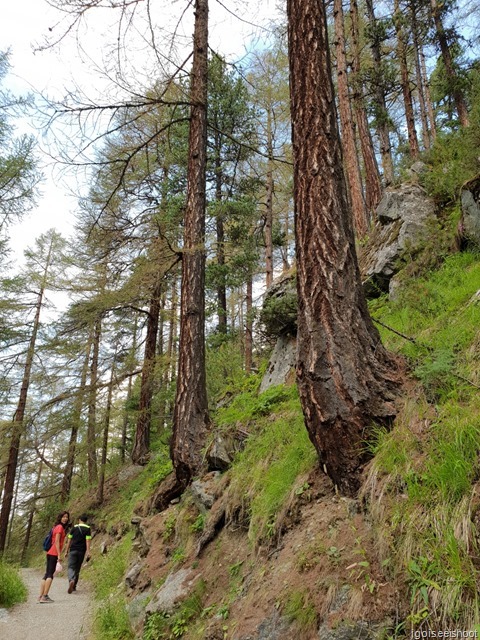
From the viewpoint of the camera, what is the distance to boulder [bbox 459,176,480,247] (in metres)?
5.69

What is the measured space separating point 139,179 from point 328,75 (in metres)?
11.2

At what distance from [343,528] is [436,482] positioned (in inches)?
30.4

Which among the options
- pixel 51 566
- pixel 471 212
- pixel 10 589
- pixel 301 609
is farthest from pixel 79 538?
pixel 471 212

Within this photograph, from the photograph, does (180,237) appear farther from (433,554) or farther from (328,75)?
(433,554)

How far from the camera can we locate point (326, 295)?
3.34 metres

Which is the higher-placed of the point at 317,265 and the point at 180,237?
the point at 180,237

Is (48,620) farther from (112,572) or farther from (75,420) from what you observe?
(75,420)

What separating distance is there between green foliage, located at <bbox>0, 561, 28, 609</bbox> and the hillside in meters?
1.77

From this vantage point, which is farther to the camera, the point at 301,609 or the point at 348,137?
the point at 348,137

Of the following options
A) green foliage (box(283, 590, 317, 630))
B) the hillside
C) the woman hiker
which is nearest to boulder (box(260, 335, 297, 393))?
the hillside

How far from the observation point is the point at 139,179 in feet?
45.3

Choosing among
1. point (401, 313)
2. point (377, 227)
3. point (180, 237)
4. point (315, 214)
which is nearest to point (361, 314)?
point (315, 214)

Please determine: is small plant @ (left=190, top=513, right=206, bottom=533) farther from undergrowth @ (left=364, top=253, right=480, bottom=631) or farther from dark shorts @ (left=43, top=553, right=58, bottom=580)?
dark shorts @ (left=43, top=553, right=58, bottom=580)

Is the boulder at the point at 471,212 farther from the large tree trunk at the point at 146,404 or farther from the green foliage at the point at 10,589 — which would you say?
the large tree trunk at the point at 146,404
